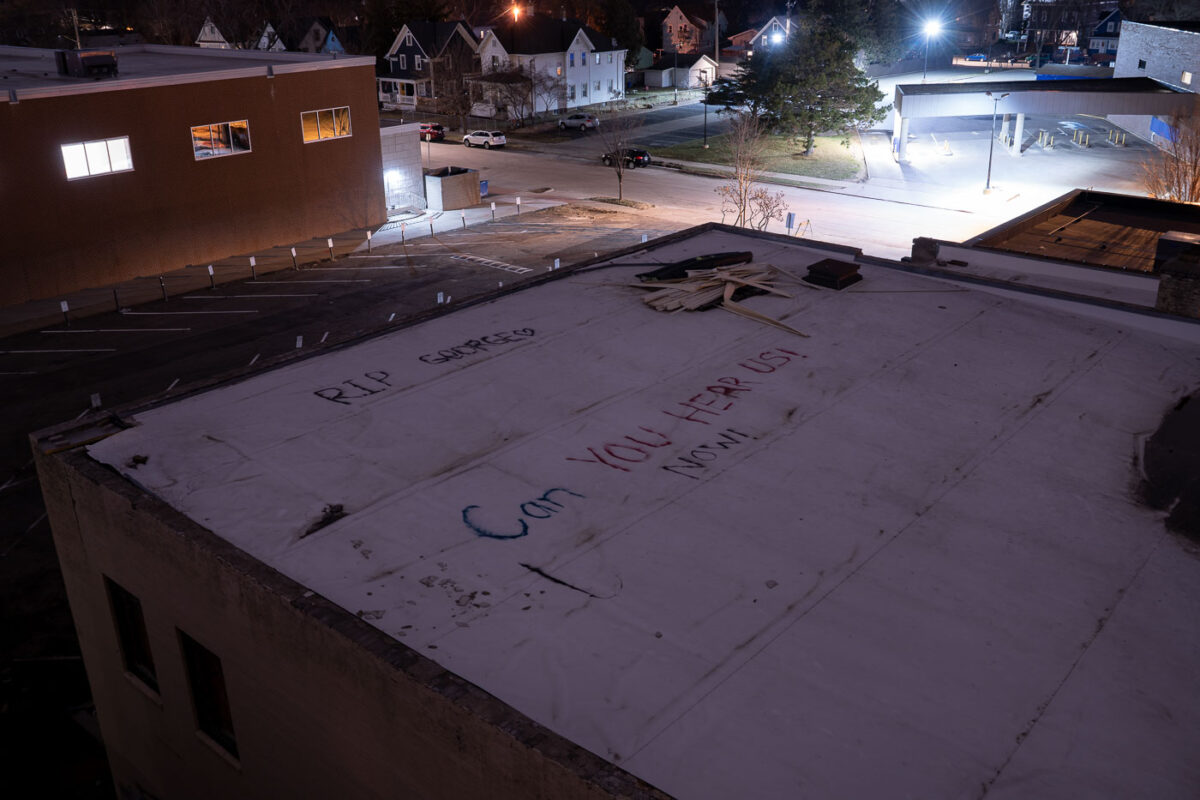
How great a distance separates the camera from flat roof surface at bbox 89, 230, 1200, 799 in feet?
27.6

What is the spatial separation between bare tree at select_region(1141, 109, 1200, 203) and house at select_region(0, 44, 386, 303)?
126 ft

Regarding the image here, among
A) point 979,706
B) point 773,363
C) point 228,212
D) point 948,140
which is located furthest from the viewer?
point 948,140

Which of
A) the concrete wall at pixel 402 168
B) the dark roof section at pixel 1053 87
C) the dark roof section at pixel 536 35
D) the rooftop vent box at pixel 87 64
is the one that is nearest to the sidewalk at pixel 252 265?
the concrete wall at pixel 402 168

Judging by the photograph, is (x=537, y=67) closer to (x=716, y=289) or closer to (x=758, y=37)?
(x=758, y=37)

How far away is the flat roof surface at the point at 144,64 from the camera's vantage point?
35.7 m

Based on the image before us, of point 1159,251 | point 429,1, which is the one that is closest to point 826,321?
point 1159,251

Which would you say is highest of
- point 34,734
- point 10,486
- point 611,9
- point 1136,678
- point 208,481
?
point 611,9

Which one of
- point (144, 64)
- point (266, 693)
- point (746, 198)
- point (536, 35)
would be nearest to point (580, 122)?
point (536, 35)

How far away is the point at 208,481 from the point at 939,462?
9.98 metres

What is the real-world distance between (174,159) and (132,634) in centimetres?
3040

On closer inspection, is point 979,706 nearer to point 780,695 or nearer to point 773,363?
point 780,695

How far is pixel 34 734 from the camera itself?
16.8 meters

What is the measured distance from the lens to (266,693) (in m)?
10.8

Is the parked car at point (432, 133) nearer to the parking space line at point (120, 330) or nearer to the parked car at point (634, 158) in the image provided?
the parked car at point (634, 158)
